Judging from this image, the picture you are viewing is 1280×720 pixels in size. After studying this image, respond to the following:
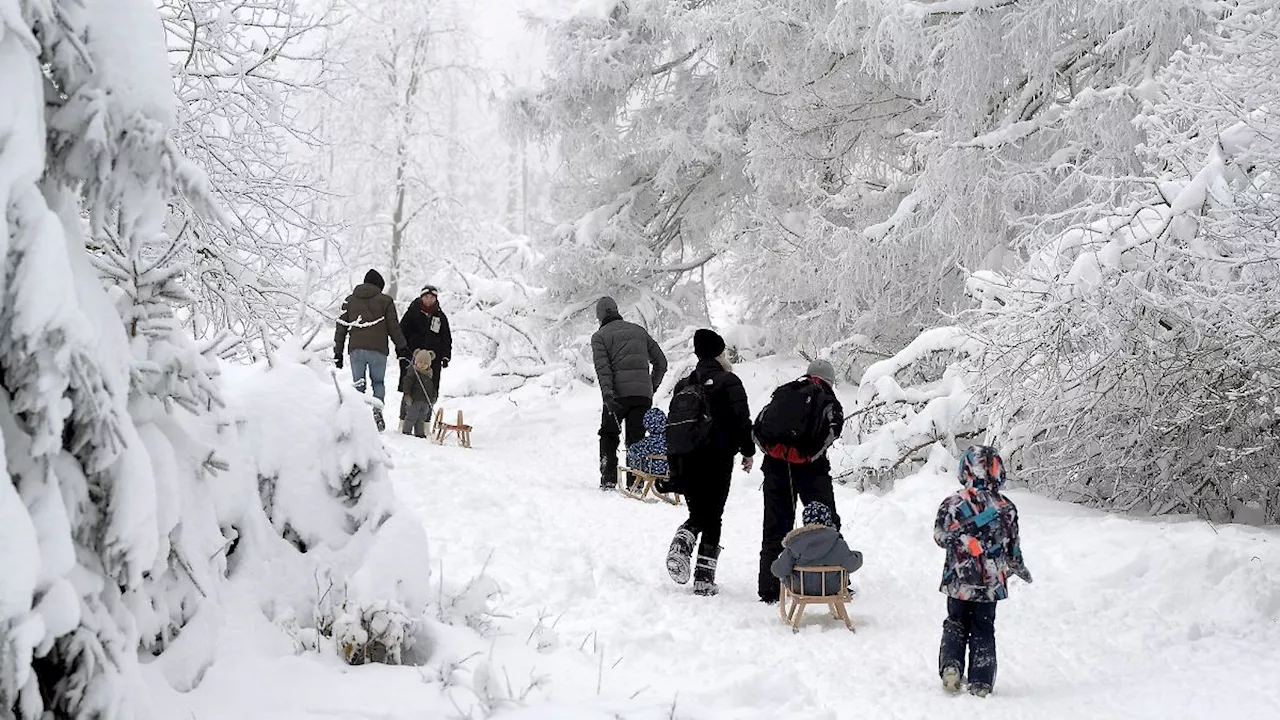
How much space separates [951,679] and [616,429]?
255 inches

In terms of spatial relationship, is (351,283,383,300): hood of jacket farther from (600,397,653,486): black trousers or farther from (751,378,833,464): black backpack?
(751,378,833,464): black backpack

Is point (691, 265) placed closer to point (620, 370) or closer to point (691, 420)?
point (620, 370)

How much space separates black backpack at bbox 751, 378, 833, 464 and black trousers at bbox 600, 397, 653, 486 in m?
4.26

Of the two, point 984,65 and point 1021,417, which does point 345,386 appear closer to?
point 1021,417

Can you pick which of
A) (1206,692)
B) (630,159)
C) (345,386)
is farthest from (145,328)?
(630,159)

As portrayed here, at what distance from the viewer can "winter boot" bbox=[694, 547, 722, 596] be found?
23.7ft

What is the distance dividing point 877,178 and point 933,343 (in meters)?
4.46

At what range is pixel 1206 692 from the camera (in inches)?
212

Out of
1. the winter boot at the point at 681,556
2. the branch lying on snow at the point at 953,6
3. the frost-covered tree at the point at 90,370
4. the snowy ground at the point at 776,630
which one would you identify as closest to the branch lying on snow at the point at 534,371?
the snowy ground at the point at 776,630

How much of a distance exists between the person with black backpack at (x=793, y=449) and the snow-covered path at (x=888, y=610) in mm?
572

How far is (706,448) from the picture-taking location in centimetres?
748

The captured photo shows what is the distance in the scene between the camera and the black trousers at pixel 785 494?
7250mm


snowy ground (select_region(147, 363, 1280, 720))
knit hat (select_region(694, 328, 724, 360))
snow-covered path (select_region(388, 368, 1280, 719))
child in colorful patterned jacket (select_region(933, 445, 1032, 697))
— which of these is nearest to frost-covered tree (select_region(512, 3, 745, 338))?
snowy ground (select_region(147, 363, 1280, 720))

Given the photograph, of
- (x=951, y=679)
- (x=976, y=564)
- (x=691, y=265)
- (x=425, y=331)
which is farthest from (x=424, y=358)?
(x=951, y=679)
